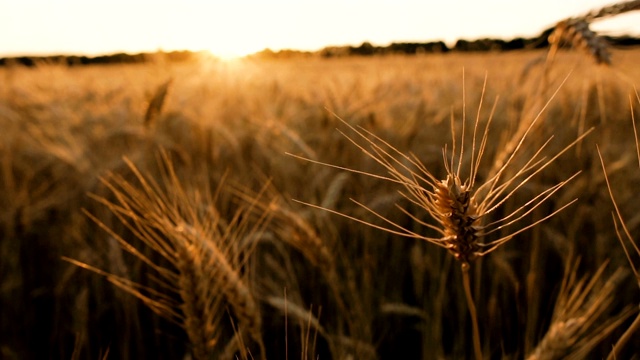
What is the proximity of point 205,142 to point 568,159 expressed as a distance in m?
1.38

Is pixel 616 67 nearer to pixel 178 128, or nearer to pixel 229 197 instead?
pixel 229 197

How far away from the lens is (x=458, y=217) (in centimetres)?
54

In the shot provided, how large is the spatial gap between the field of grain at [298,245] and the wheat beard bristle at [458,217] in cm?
20

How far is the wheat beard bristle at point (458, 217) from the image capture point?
0.53 meters

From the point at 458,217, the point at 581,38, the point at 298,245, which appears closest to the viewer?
the point at 458,217

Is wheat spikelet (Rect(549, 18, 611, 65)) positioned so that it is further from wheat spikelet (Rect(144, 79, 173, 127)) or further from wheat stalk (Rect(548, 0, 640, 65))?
wheat spikelet (Rect(144, 79, 173, 127))

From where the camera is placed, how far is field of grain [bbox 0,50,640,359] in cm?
103

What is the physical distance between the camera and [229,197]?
1.93 meters

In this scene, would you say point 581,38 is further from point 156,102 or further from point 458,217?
point 156,102

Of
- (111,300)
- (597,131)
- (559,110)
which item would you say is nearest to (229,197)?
(111,300)

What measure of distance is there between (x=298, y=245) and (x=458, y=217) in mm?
661

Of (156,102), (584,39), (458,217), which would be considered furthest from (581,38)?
(156,102)

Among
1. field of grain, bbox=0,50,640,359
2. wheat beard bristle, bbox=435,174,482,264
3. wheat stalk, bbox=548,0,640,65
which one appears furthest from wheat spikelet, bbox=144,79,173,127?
wheat beard bristle, bbox=435,174,482,264

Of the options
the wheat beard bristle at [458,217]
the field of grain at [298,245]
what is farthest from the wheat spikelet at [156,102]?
the wheat beard bristle at [458,217]
